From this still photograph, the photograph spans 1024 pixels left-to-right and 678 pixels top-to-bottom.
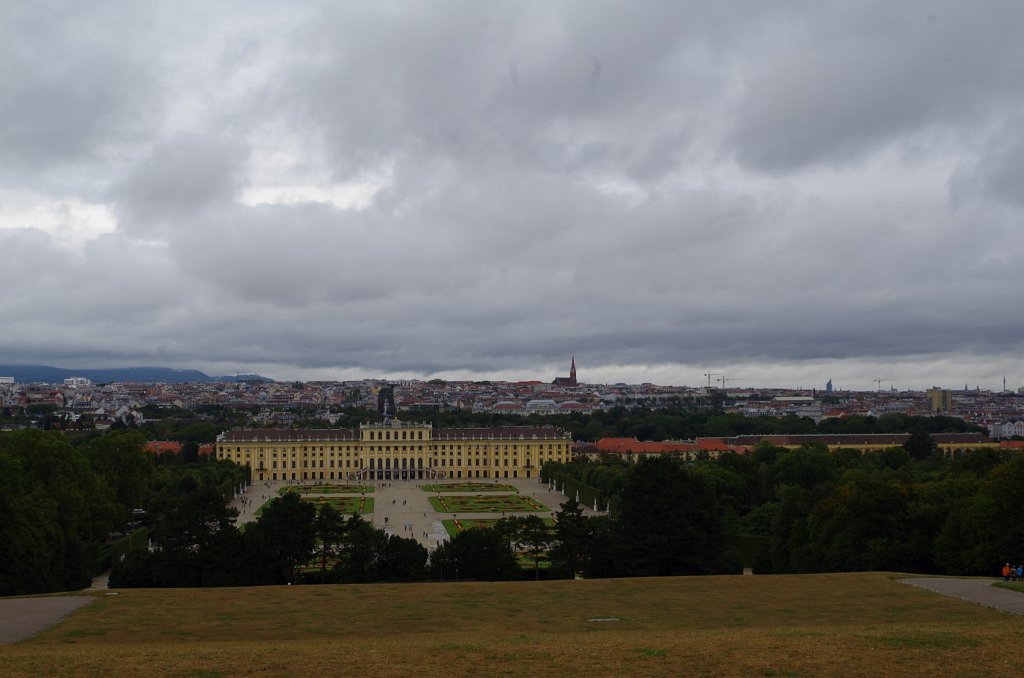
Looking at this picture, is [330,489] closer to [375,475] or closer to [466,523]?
[375,475]

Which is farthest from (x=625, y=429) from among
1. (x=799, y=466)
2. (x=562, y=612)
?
(x=562, y=612)

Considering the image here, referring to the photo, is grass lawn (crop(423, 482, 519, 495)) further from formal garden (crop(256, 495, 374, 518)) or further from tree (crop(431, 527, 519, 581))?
tree (crop(431, 527, 519, 581))

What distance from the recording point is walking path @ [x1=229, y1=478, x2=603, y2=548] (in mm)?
49628

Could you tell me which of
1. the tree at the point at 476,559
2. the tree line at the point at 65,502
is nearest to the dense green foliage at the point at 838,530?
the tree at the point at 476,559

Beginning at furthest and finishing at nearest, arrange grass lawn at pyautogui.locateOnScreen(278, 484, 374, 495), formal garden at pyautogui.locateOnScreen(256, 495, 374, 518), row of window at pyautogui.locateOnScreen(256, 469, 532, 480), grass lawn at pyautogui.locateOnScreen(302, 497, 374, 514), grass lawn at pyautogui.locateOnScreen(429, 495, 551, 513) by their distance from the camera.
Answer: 1. row of window at pyautogui.locateOnScreen(256, 469, 532, 480)
2. grass lawn at pyautogui.locateOnScreen(278, 484, 374, 495)
3. grass lawn at pyautogui.locateOnScreen(429, 495, 551, 513)
4. grass lawn at pyautogui.locateOnScreen(302, 497, 374, 514)
5. formal garden at pyautogui.locateOnScreen(256, 495, 374, 518)

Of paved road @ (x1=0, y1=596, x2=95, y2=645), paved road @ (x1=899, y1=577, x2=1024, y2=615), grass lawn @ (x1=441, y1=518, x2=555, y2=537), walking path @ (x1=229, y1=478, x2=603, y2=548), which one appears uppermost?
paved road @ (x1=899, y1=577, x2=1024, y2=615)

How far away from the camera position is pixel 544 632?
54.2 ft

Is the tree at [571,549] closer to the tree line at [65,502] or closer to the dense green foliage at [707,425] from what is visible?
the tree line at [65,502]

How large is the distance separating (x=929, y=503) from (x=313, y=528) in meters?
17.0

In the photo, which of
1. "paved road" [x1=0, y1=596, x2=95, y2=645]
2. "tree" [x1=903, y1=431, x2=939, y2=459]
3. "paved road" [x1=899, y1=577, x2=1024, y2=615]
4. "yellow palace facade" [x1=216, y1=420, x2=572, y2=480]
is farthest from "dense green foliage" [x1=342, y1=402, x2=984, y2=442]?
"paved road" [x1=0, y1=596, x2=95, y2=645]

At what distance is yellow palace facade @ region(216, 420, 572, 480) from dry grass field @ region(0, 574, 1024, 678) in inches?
2951

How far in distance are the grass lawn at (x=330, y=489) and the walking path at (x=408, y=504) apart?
898mm

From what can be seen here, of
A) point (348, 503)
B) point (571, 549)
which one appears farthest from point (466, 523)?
point (571, 549)

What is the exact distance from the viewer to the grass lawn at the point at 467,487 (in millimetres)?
78188
